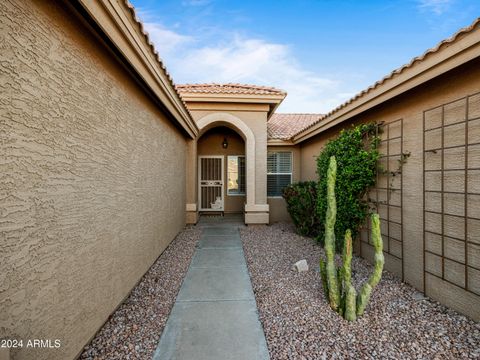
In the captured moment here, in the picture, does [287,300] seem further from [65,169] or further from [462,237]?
[65,169]

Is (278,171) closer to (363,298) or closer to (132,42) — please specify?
(363,298)

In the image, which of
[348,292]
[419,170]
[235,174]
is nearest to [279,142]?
[235,174]

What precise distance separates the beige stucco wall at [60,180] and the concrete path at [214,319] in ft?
2.92

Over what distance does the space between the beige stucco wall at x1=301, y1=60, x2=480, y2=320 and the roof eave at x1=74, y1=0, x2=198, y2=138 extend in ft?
14.3

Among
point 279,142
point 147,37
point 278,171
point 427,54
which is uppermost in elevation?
point 147,37

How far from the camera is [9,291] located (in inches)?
60.9

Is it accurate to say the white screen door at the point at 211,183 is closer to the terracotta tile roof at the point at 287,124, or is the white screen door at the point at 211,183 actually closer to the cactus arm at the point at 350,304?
the terracotta tile roof at the point at 287,124

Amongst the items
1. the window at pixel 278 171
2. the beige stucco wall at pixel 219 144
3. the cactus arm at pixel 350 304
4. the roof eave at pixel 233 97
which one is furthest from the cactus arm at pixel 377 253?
the beige stucco wall at pixel 219 144

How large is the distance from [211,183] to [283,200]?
3549mm

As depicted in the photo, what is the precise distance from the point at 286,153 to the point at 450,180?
7.01 m

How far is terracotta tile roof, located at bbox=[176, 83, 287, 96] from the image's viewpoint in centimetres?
830

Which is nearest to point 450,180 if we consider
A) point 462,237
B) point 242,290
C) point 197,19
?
point 462,237

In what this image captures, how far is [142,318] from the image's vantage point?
3.03 metres

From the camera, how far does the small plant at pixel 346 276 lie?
2.77 m
